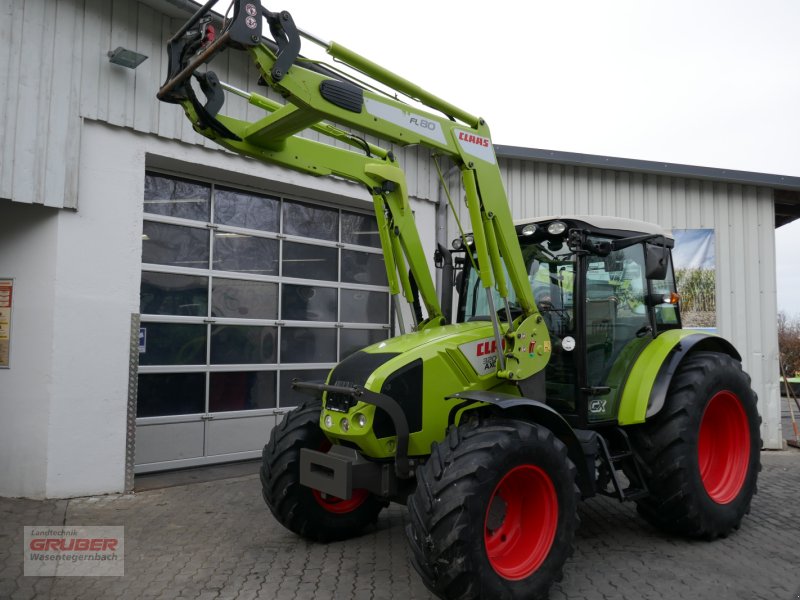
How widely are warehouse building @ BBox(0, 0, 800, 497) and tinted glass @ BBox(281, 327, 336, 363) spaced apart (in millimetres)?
22

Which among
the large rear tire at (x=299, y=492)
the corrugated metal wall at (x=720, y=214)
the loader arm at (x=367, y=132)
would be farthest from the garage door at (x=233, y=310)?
the loader arm at (x=367, y=132)

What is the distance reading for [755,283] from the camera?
882 centimetres

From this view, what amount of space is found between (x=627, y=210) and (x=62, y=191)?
7159mm

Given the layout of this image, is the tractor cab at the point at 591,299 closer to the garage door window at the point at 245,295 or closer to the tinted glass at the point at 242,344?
the garage door window at the point at 245,295

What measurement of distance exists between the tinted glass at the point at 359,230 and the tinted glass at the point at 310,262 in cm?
32

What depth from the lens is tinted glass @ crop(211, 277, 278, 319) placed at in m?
7.45

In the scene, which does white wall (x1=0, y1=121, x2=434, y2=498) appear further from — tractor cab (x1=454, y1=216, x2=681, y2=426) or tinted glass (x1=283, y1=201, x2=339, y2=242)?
tractor cab (x1=454, y1=216, x2=681, y2=426)

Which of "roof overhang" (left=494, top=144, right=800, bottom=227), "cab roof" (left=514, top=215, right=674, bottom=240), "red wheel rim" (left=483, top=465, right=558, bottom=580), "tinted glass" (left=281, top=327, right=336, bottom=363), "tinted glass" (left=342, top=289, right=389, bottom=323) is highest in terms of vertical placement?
"roof overhang" (left=494, top=144, right=800, bottom=227)

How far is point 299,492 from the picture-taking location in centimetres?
458

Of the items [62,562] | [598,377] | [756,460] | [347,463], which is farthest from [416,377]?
[756,460]

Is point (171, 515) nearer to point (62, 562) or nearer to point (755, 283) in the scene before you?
point (62, 562)

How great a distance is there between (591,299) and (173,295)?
4.50 metres

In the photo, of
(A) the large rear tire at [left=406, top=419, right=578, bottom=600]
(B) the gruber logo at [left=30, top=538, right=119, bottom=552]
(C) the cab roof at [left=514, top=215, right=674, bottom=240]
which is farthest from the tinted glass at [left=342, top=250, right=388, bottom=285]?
(A) the large rear tire at [left=406, top=419, right=578, bottom=600]

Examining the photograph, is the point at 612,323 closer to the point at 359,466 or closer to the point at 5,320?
the point at 359,466
